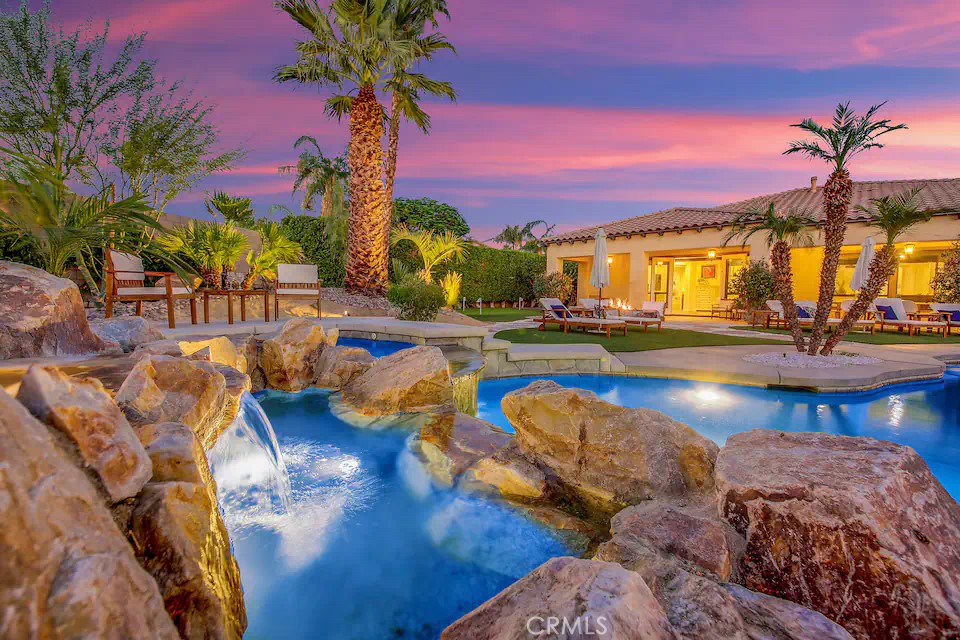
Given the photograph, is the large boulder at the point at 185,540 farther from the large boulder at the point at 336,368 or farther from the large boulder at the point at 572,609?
the large boulder at the point at 336,368

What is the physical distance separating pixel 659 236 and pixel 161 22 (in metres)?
16.6

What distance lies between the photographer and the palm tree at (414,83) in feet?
41.3

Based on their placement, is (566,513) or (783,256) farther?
(783,256)

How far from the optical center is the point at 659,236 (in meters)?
17.9

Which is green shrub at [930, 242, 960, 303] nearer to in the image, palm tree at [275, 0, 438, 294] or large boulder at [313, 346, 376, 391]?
palm tree at [275, 0, 438, 294]

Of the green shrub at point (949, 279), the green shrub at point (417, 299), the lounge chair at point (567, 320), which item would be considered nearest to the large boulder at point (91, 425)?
the green shrub at point (417, 299)

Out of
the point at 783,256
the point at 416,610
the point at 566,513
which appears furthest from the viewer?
the point at 783,256

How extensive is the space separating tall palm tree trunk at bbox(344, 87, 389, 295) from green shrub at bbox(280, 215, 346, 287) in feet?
12.8

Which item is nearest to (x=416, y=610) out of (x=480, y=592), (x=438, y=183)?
(x=480, y=592)

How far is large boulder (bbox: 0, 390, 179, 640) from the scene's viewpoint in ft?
2.56

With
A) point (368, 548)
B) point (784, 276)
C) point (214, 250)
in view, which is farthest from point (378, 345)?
point (784, 276)

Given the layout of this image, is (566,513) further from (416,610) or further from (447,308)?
(447,308)

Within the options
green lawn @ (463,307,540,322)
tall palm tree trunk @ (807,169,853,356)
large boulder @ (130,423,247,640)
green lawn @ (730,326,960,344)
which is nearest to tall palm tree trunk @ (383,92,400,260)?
green lawn @ (463,307,540,322)

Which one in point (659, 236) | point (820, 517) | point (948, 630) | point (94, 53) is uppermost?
point (94, 53)
